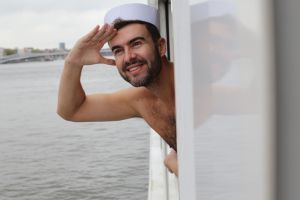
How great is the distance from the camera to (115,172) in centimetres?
1497

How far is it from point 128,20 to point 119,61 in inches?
4.9

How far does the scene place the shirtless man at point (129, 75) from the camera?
1484mm

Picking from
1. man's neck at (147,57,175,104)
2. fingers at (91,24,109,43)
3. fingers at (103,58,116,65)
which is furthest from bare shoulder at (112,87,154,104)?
fingers at (91,24,109,43)

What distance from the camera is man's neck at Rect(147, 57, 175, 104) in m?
1.65

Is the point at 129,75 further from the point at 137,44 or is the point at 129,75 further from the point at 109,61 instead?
the point at 109,61

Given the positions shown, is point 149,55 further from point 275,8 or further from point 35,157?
point 35,157

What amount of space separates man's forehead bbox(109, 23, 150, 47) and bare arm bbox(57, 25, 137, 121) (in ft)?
0.06

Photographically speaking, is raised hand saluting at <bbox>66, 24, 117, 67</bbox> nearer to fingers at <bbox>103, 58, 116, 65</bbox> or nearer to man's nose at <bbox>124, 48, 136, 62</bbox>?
fingers at <bbox>103, 58, 116, 65</bbox>

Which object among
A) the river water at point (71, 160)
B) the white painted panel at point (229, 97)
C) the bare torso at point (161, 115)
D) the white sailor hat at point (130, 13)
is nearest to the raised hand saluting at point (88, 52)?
the white sailor hat at point (130, 13)

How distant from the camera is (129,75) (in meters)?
1.49

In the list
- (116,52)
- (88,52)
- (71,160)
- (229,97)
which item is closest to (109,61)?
(88,52)

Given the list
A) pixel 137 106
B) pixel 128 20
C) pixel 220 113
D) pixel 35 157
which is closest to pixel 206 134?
pixel 220 113

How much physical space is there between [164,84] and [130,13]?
30 cm

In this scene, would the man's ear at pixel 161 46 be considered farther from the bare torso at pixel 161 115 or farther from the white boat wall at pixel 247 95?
the white boat wall at pixel 247 95
